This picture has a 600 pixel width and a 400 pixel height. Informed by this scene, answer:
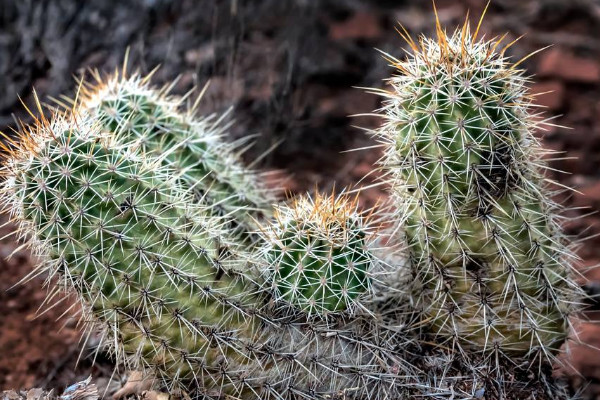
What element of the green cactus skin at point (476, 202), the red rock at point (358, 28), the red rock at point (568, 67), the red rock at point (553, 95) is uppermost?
the green cactus skin at point (476, 202)

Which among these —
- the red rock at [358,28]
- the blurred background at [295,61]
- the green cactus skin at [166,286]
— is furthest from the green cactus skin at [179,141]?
the red rock at [358,28]

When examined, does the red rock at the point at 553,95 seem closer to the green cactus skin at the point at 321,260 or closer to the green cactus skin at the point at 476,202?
the green cactus skin at the point at 476,202

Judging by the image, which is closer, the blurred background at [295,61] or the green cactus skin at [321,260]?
the green cactus skin at [321,260]

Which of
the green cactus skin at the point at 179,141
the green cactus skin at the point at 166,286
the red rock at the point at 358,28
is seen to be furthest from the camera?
the red rock at the point at 358,28

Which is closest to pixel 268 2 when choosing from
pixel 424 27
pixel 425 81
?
pixel 424 27

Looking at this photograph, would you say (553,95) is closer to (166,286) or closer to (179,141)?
(179,141)


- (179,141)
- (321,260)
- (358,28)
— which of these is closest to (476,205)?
(321,260)
